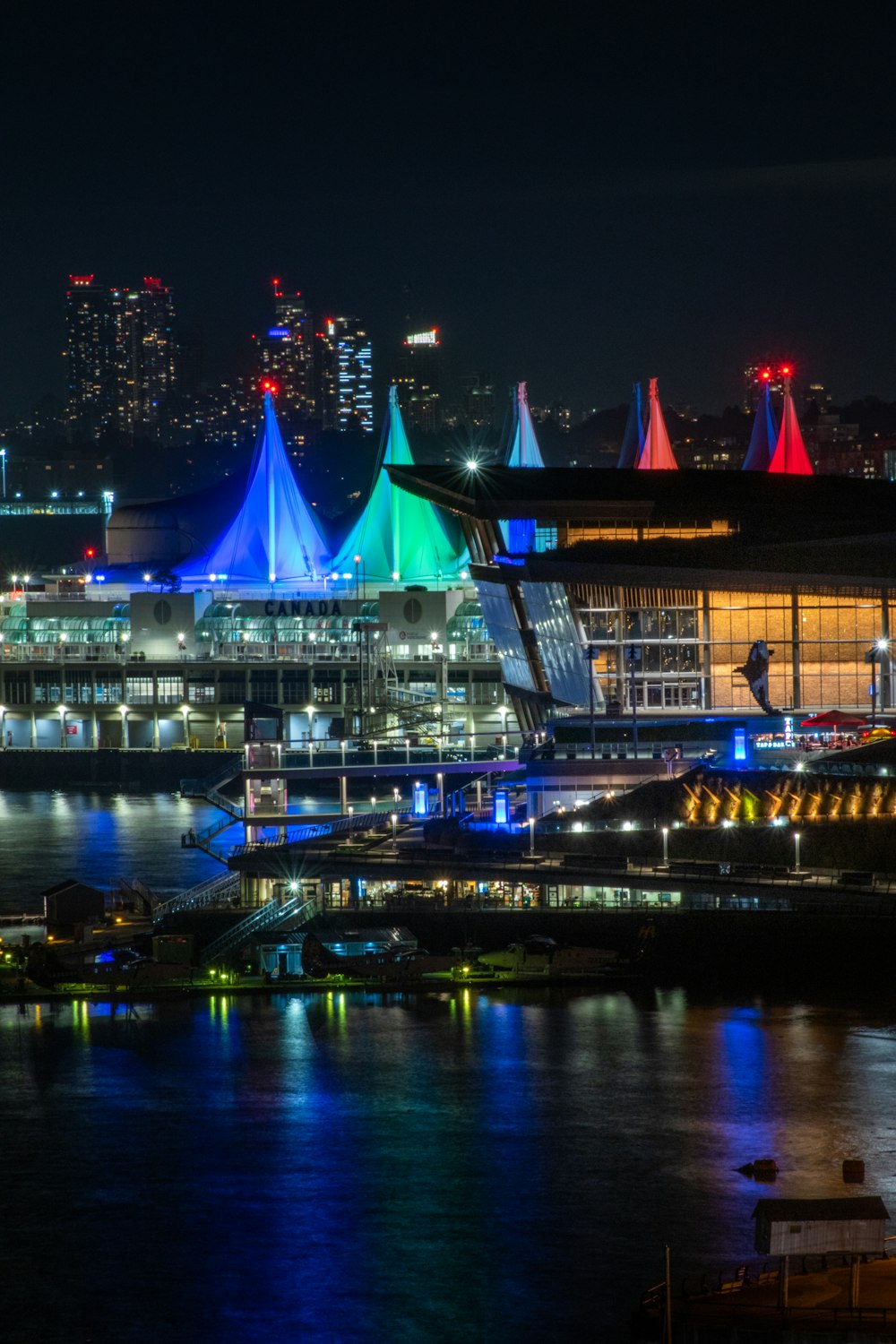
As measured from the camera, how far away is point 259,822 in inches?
1818

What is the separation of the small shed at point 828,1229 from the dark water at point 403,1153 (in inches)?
67.0

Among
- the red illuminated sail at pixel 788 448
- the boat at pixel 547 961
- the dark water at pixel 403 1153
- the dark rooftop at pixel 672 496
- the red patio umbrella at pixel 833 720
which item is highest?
the red illuminated sail at pixel 788 448

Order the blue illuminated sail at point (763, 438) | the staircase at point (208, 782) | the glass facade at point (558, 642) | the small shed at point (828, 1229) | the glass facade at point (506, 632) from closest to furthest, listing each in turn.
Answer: the small shed at point (828, 1229) < the staircase at point (208, 782) < the glass facade at point (558, 642) < the glass facade at point (506, 632) < the blue illuminated sail at point (763, 438)

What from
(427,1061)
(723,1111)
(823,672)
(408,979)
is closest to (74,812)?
(823,672)

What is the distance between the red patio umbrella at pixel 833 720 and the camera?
47794mm

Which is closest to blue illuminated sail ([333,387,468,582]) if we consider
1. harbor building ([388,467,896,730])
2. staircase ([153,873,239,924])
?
harbor building ([388,467,896,730])

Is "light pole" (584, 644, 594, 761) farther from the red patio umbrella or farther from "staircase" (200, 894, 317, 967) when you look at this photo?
"staircase" (200, 894, 317, 967)

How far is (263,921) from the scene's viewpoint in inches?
1495

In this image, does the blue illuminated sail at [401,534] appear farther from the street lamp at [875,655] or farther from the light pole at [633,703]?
the street lamp at [875,655]

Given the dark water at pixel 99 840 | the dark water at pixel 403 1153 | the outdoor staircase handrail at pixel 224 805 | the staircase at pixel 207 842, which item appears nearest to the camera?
the dark water at pixel 403 1153

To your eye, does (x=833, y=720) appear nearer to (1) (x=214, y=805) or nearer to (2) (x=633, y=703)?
(2) (x=633, y=703)

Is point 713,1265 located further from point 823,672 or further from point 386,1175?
point 823,672

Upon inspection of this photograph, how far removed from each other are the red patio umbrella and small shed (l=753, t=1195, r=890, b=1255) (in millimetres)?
28939

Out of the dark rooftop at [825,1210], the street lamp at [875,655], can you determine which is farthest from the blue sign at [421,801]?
the dark rooftop at [825,1210]
